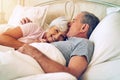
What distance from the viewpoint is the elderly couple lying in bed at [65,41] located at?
4.77 feet

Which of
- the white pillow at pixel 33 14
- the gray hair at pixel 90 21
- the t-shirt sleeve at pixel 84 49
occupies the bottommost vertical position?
the white pillow at pixel 33 14

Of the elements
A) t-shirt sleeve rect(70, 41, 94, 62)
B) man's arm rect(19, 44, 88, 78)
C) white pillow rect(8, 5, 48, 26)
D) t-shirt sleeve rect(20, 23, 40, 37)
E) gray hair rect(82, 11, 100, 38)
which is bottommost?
white pillow rect(8, 5, 48, 26)

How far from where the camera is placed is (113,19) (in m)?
1.70

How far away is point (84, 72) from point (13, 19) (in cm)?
144

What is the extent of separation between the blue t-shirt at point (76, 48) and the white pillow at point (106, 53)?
5cm

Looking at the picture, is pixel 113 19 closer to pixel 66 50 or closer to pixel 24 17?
pixel 66 50

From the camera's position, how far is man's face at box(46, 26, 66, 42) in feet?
6.42

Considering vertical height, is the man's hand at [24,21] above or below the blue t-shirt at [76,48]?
below

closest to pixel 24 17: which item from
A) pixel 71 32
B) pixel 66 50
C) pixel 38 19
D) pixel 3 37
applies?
pixel 38 19

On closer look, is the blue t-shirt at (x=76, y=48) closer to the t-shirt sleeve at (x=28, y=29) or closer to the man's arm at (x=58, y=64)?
the man's arm at (x=58, y=64)

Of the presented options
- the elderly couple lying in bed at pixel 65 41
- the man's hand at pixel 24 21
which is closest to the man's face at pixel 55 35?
the elderly couple lying in bed at pixel 65 41

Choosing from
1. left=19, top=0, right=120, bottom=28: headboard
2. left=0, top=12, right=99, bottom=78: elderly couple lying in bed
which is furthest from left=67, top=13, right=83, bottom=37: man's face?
left=19, top=0, right=120, bottom=28: headboard

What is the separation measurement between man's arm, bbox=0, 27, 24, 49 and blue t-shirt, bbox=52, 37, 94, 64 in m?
0.41

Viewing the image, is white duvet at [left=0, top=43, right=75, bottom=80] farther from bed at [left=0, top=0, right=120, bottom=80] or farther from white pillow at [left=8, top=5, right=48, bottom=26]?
white pillow at [left=8, top=5, right=48, bottom=26]
